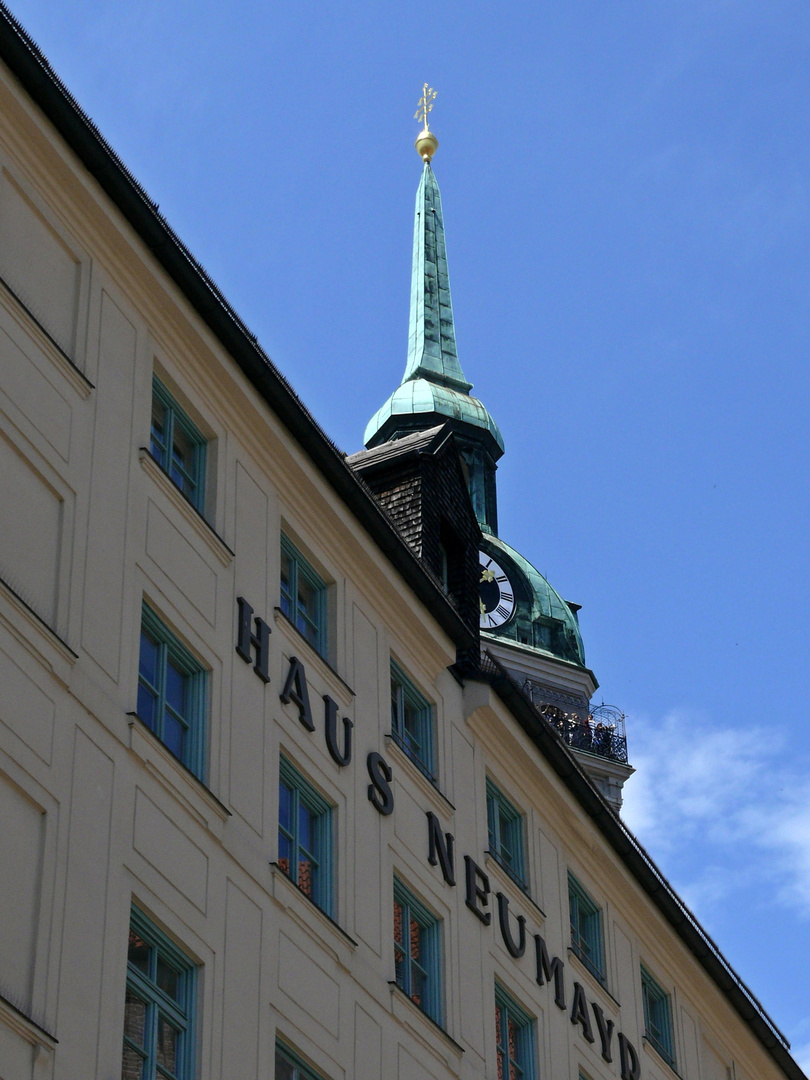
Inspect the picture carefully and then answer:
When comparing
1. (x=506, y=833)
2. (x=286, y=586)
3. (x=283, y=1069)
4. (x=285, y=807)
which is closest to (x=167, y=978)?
(x=283, y=1069)

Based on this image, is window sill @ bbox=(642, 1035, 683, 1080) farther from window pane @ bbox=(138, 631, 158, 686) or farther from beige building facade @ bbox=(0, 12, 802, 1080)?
window pane @ bbox=(138, 631, 158, 686)

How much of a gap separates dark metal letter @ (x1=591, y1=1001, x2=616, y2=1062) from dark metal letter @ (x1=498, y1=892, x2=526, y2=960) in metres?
2.97

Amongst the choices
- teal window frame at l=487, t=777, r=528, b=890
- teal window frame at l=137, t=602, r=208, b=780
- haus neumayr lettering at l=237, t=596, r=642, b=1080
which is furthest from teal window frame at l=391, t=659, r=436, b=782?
teal window frame at l=137, t=602, r=208, b=780

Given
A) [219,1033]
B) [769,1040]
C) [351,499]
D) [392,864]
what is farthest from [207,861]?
[769,1040]

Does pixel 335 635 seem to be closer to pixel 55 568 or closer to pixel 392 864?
pixel 392 864

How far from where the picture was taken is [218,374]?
90.4 ft

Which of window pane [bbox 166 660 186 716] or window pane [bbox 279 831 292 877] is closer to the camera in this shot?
window pane [bbox 166 660 186 716]

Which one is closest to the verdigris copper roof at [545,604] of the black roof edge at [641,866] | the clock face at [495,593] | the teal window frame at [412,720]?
the clock face at [495,593]

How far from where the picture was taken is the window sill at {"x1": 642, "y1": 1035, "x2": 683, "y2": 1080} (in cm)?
3653

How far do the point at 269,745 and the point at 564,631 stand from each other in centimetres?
6868

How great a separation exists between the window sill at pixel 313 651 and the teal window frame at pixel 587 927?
8255 millimetres

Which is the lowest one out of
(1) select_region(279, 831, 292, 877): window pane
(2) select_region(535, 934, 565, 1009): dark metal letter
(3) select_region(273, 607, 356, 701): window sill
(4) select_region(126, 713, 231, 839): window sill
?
(4) select_region(126, 713, 231, 839): window sill

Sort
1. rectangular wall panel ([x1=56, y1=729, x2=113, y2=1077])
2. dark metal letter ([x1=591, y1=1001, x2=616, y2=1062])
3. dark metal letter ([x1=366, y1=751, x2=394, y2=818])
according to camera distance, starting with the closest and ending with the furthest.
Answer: rectangular wall panel ([x1=56, y1=729, x2=113, y2=1077]) < dark metal letter ([x1=366, y1=751, x2=394, y2=818]) < dark metal letter ([x1=591, y1=1001, x2=616, y2=1062])

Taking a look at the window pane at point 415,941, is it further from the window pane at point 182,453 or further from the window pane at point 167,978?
the window pane at point 182,453
